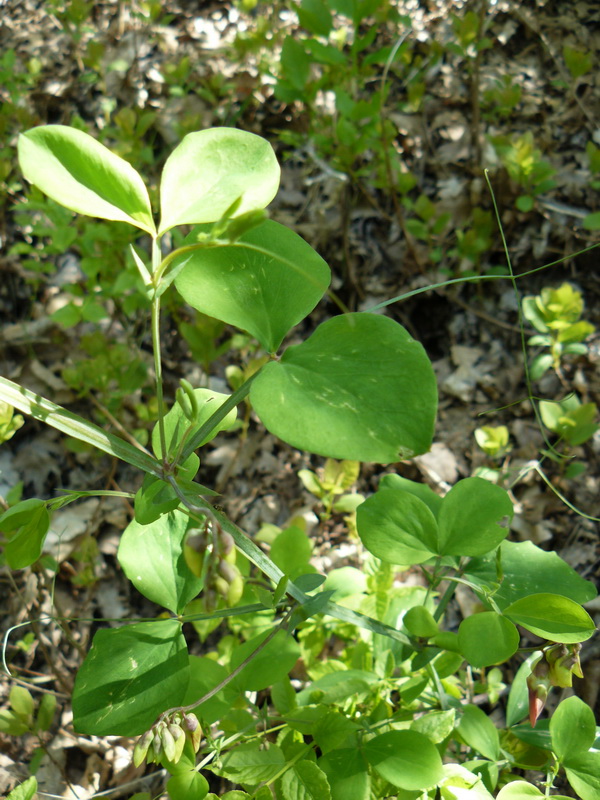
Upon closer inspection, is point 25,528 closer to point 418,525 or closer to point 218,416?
point 218,416

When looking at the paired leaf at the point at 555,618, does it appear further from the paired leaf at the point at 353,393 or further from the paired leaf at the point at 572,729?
the paired leaf at the point at 353,393

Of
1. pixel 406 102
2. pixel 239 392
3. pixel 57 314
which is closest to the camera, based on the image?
pixel 239 392

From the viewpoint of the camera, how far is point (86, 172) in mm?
646

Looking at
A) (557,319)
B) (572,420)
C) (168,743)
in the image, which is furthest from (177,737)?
(557,319)

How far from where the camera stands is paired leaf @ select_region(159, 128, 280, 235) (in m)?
0.66

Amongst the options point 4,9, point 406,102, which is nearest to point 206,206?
point 406,102

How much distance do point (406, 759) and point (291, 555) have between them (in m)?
0.45

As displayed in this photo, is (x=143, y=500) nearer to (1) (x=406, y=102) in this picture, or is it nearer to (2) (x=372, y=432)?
(2) (x=372, y=432)

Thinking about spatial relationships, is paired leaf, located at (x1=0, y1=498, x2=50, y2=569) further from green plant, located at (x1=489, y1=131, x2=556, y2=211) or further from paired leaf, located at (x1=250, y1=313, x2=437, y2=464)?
green plant, located at (x1=489, y1=131, x2=556, y2=211)

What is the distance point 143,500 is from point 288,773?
0.56 meters

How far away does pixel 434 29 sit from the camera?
3062mm

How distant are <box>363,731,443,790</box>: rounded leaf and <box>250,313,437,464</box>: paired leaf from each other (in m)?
0.60

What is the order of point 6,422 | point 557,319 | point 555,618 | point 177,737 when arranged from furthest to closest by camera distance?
point 557,319, point 6,422, point 555,618, point 177,737

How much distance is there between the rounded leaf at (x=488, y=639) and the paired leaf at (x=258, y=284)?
1.73 feet
